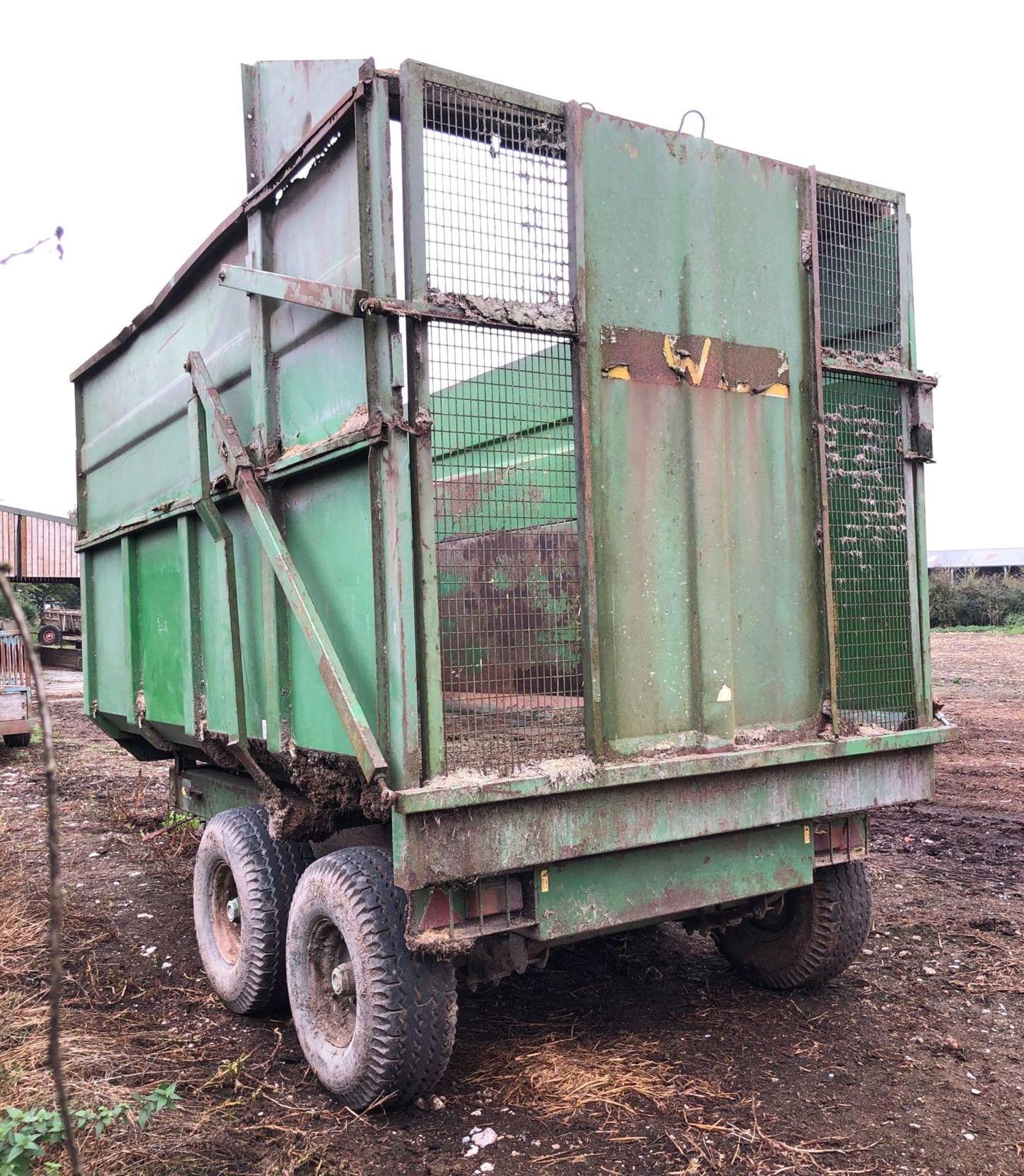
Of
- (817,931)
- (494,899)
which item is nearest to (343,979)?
(494,899)

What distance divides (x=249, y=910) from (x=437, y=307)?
239 centimetres

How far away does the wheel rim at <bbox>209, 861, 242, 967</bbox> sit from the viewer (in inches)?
167

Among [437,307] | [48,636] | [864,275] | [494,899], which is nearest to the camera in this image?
[437,307]

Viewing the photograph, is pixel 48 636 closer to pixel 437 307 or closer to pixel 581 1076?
pixel 581 1076

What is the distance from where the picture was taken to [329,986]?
136 inches

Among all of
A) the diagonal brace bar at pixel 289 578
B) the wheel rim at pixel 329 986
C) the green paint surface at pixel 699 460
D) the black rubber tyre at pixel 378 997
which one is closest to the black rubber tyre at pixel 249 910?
the wheel rim at pixel 329 986

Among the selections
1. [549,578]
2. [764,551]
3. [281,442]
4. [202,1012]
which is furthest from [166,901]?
[764,551]

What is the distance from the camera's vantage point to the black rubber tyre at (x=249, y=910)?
391 centimetres

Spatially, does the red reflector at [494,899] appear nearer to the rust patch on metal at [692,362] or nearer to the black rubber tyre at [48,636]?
the rust patch on metal at [692,362]

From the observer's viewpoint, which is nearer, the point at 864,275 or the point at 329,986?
the point at 329,986

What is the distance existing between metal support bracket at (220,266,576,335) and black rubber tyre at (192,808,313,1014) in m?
2.03

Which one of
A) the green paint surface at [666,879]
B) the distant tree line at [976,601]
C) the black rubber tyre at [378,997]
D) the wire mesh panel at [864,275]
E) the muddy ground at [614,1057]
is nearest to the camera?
the muddy ground at [614,1057]

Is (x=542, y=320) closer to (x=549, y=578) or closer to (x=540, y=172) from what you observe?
(x=540, y=172)

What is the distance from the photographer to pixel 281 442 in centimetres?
372
